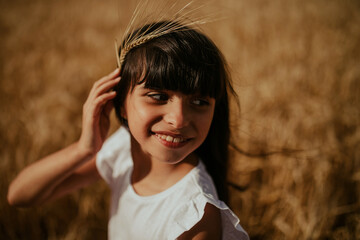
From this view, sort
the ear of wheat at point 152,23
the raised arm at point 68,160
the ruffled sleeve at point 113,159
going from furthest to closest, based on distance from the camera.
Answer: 1. the ruffled sleeve at point 113,159
2. the raised arm at point 68,160
3. the ear of wheat at point 152,23

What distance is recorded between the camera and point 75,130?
2566 mm

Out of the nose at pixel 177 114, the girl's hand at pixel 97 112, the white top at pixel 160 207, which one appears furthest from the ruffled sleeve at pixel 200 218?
the girl's hand at pixel 97 112

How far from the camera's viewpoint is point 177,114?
3.42 ft

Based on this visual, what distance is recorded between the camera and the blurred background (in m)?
1.92

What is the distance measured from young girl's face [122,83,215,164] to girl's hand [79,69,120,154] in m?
0.13

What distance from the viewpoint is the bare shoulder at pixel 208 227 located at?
1073 millimetres

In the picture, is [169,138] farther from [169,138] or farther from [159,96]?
[159,96]

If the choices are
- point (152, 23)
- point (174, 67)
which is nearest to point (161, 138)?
point (174, 67)

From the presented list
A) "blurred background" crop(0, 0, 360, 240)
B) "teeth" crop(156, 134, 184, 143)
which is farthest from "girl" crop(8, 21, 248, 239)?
"blurred background" crop(0, 0, 360, 240)

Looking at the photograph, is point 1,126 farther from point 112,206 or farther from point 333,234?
point 333,234

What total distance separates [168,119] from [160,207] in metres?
0.41

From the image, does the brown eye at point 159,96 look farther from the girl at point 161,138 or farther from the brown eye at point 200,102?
the brown eye at point 200,102

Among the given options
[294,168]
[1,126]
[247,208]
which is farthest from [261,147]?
[1,126]

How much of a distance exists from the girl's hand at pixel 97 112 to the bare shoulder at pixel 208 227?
1.95 feet
